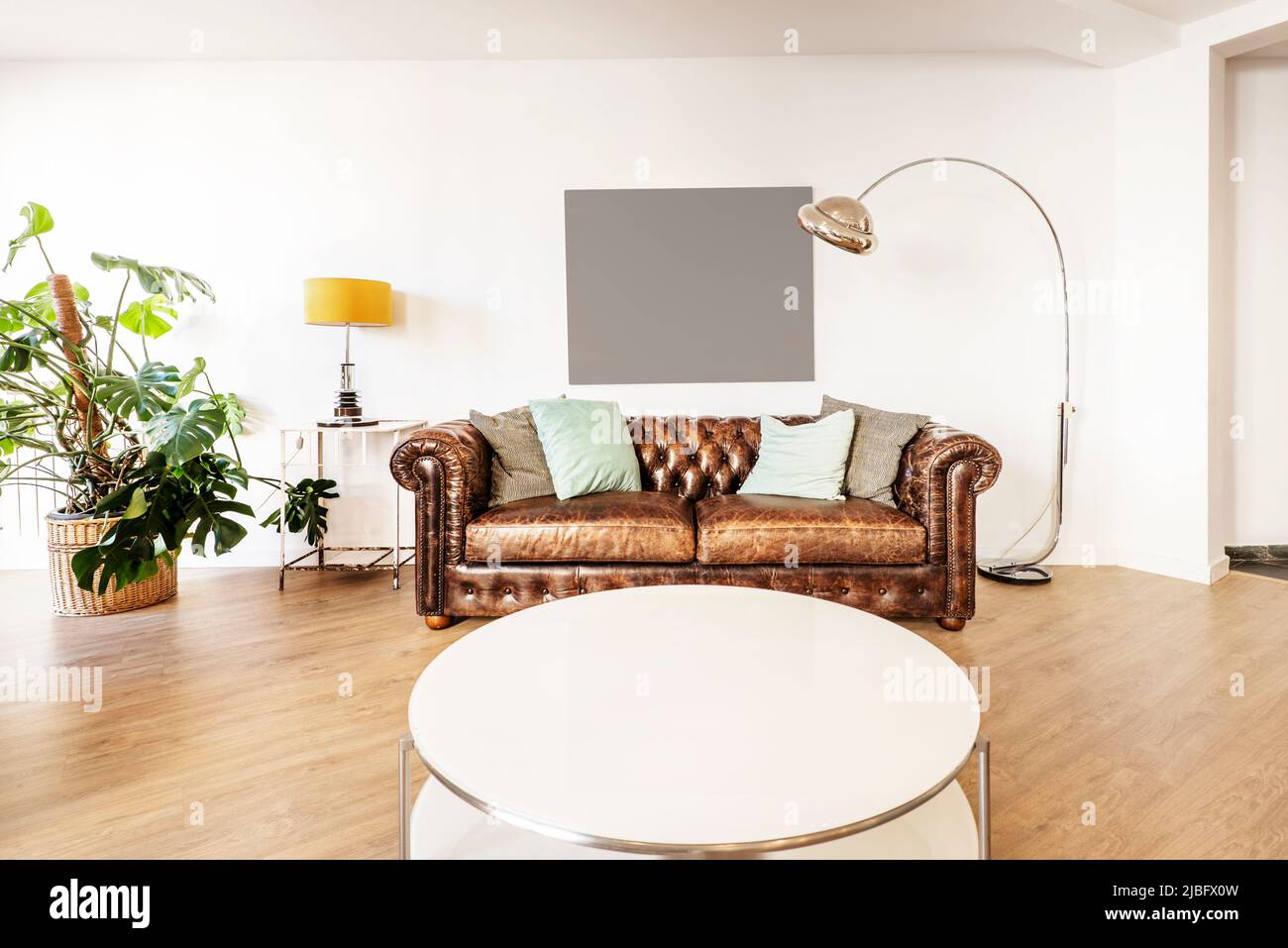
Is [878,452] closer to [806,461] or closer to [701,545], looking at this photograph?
[806,461]

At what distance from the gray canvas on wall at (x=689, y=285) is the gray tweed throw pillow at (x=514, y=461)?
80 cm

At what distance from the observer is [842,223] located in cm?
280

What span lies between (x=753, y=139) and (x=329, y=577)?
127 inches

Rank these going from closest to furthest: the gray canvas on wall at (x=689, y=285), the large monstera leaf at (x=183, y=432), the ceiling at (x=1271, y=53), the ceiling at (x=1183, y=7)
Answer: the large monstera leaf at (x=183, y=432) < the ceiling at (x=1183, y=7) < the ceiling at (x=1271, y=53) < the gray canvas on wall at (x=689, y=285)

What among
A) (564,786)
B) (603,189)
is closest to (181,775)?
(564,786)

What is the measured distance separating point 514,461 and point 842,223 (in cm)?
167

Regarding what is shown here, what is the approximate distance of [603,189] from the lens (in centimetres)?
388

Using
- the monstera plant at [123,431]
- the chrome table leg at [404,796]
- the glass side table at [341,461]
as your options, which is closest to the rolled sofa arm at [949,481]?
the chrome table leg at [404,796]

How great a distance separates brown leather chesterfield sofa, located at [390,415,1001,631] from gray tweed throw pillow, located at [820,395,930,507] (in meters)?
0.18

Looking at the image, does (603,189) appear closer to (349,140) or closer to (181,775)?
(349,140)

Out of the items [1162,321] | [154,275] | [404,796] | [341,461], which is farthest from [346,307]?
[1162,321]

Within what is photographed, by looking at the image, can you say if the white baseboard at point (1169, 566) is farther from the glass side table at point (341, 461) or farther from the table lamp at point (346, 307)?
the table lamp at point (346, 307)

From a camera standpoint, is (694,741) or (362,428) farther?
(362,428)

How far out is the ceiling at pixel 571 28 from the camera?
326 cm
